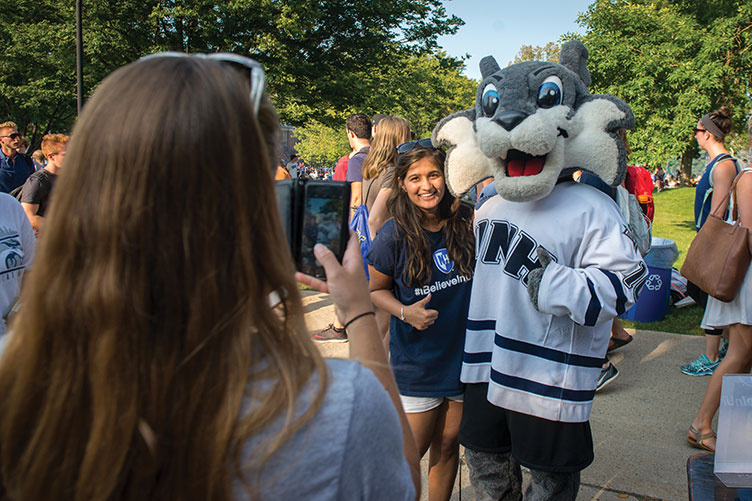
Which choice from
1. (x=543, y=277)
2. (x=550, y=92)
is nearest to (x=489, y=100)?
A: (x=550, y=92)

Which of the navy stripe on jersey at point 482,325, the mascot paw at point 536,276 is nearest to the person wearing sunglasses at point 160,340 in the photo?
the mascot paw at point 536,276

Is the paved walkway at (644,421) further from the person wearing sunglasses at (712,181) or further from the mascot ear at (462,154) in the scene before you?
the mascot ear at (462,154)

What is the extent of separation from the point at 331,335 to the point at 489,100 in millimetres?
3828

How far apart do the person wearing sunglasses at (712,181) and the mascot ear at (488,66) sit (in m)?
2.65

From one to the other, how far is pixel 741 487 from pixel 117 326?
5.54ft

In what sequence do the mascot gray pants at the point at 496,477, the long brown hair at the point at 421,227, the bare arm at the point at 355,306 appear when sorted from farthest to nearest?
1. the long brown hair at the point at 421,227
2. the mascot gray pants at the point at 496,477
3. the bare arm at the point at 355,306

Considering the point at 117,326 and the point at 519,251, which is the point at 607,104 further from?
the point at 117,326

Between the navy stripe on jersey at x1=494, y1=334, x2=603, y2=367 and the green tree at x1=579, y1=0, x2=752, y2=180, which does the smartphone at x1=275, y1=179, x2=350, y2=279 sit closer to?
the navy stripe on jersey at x1=494, y1=334, x2=603, y2=367

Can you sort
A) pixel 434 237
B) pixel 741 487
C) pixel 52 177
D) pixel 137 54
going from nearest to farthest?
pixel 741 487
pixel 434 237
pixel 52 177
pixel 137 54

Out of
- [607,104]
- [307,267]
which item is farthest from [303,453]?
[607,104]

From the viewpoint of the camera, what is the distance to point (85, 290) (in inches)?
32.4

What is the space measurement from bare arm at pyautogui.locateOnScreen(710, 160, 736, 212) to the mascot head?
2586mm

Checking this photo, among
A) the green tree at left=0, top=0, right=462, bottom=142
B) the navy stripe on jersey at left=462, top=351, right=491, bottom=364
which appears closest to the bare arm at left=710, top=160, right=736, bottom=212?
the navy stripe on jersey at left=462, top=351, right=491, bottom=364

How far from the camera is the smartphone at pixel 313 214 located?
50.9 inches
